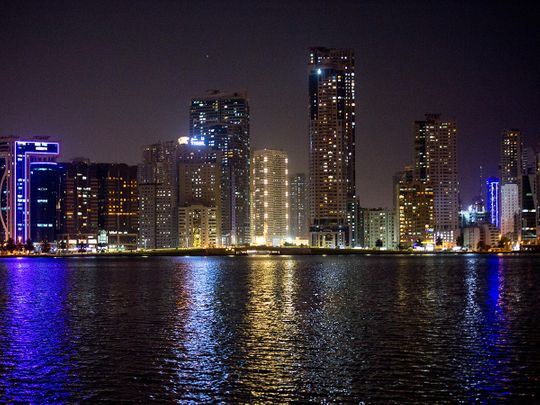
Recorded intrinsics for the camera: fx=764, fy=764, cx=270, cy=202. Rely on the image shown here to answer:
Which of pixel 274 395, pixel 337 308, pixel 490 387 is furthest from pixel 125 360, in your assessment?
pixel 337 308

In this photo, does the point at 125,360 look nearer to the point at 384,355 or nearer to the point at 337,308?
the point at 384,355

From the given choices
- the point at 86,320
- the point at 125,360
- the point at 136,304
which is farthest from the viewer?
the point at 136,304

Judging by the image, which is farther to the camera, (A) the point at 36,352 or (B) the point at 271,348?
(B) the point at 271,348

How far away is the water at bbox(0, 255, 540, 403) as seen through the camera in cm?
3894

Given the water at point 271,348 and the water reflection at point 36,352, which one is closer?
the water at point 271,348

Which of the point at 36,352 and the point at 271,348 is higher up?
the point at 36,352

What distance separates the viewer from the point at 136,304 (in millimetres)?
85812

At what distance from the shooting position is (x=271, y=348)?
51812 millimetres

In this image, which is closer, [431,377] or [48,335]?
[431,377]

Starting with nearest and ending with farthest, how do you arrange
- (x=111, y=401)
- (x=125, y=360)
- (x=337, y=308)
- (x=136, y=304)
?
(x=111, y=401) < (x=125, y=360) < (x=337, y=308) < (x=136, y=304)

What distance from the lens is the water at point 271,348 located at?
38.9 meters

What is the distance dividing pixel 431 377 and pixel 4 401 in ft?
72.5

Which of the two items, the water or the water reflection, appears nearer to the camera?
the water

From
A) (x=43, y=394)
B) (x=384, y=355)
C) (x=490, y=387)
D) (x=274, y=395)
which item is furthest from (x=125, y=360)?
(x=490, y=387)
